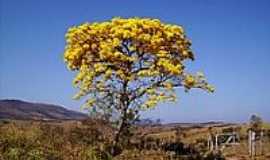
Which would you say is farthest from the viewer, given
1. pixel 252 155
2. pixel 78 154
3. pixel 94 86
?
pixel 252 155

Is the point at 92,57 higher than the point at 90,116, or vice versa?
the point at 92,57

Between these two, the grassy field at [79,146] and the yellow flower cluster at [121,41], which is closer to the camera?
the grassy field at [79,146]

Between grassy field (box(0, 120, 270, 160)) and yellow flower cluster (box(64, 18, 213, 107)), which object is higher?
yellow flower cluster (box(64, 18, 213, 107))

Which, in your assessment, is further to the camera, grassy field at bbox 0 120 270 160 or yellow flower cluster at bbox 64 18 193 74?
yellow flower cluster at bbox 64 18 193 74

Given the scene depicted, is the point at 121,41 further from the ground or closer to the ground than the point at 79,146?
further from the ground

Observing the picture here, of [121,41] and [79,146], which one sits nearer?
[79,146]

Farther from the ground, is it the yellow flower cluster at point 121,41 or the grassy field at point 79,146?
the yellow flower cluster at point 121,41

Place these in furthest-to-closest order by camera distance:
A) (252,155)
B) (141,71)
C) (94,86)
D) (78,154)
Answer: (252,155) < (94,86) < (141,71) < (78,154)

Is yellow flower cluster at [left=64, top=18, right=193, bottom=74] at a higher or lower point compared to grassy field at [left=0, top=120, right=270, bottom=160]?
higher

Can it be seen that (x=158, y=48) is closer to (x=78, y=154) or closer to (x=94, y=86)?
(x=94, y=86)

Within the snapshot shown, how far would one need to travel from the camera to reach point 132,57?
66.9 ft

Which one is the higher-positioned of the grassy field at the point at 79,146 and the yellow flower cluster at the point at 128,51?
the yellow flower cluster at the point at 128,51

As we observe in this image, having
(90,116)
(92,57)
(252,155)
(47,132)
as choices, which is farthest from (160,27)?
(252,155)

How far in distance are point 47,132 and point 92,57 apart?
371 cm
